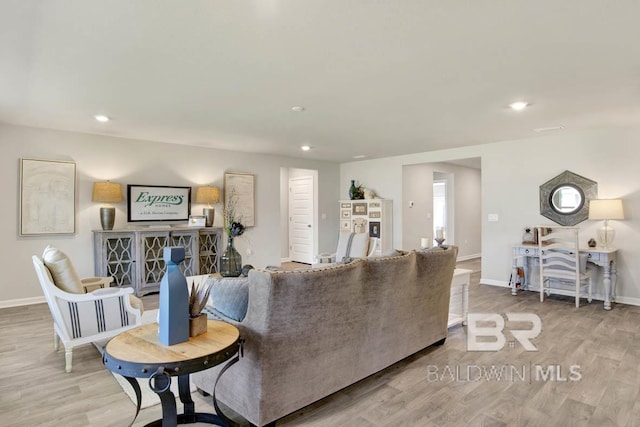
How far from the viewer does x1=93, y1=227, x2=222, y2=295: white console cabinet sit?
5.02 meters

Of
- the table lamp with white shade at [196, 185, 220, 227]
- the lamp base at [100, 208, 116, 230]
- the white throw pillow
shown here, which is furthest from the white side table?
the lamp base at [100, 208, 116, 230]

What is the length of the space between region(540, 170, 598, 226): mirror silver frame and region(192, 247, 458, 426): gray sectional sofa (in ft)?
12.2

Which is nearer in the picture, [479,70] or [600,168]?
[479,70]

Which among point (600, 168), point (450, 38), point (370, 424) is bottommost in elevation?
point (370, 424)

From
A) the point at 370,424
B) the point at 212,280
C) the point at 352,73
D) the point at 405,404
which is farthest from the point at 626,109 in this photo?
the point at 212,280

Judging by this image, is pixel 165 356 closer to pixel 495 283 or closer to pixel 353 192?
pixel 495 283

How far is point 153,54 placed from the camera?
2582 mm

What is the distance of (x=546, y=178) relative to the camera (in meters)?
5.48

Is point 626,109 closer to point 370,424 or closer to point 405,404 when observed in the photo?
point 405,404

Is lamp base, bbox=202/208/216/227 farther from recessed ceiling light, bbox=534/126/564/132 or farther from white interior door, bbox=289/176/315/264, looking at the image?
recessed ceiling light, bbox=534/126/564/132

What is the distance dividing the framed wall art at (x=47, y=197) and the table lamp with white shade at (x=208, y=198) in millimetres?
1748

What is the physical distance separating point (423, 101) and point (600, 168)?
3144 millimetres

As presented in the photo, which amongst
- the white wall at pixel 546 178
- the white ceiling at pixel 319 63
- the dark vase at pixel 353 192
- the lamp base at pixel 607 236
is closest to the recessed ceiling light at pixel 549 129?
the white ceiling at pixel 319 63

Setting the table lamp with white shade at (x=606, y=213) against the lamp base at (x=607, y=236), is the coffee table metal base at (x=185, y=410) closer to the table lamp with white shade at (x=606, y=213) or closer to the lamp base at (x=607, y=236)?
the table lamp with white shade at (x=606, y=213)
